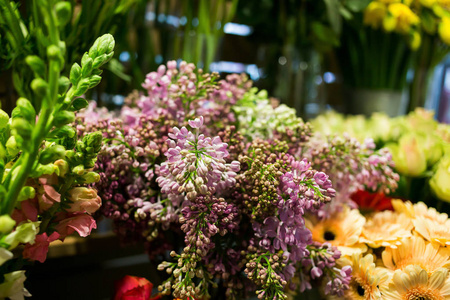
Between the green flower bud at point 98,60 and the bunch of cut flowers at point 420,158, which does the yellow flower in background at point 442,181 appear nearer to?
the bunch of cut flowers at point 420,158

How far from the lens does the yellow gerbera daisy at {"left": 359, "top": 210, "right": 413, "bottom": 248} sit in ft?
1.66

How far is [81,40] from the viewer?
62cm

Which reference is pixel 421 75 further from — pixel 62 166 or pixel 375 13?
pixel 62 166

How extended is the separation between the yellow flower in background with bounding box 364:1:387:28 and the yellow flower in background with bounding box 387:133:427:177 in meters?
0.37

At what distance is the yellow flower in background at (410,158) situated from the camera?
71 centimetres

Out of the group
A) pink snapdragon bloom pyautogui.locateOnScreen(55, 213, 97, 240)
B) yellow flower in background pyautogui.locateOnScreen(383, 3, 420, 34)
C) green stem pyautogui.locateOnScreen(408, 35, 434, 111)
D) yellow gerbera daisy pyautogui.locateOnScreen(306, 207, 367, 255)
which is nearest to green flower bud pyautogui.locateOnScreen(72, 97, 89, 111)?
pink snapdragon bloom pyautogui.locateOnScreen(55, 213, 97, 240)

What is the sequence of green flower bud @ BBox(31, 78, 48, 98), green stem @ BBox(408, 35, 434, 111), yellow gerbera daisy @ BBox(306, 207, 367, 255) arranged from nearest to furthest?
1. green flower bud @ BBox(31, 78, 48, 98)
2. yellow gerbera daisy @ BBox(306, 207, 367, 255)
3. green stem @ BBox(408, 35, 434, 111)

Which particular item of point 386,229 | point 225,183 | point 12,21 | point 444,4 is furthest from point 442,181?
point 12,21

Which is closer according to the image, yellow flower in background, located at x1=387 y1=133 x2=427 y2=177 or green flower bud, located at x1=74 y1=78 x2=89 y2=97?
green flower bud, located at x1=74 y1=78 x2=89 y2=97

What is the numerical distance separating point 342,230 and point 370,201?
0.43 feet

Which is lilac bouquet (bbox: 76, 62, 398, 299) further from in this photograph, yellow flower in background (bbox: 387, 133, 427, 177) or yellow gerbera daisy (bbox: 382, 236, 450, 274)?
yellow flower in background (bbox: 387, 133, 427, 177)

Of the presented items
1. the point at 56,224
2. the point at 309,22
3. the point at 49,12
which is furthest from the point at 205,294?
the point at 309,22

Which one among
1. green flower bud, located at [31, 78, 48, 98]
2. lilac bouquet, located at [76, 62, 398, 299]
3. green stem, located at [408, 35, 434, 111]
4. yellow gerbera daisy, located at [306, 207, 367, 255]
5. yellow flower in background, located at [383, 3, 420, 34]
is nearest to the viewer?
green flower bud, located at [31, 78, 48, 98]

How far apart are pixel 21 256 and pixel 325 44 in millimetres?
910
